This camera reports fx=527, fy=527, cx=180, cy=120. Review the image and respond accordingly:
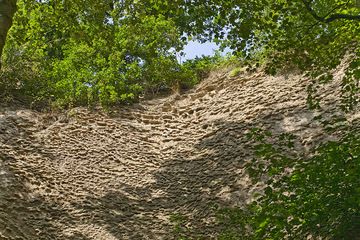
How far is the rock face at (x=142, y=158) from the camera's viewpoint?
360 inches

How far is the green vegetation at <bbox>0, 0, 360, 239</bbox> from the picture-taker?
6.05 metres

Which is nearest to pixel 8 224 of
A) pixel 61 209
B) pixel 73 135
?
pixel 61 209

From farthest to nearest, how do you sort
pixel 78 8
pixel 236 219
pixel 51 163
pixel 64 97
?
pixel 64 97
pixel 51 163
pixel 78 8
pixel 236 219

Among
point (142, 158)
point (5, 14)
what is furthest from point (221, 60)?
point (5, 14)

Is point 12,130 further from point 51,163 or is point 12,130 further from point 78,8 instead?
point 78,8

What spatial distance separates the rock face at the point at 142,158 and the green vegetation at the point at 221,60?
478 mm

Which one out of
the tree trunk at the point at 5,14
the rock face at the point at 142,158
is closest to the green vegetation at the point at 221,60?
the rock face at the point at 142,158

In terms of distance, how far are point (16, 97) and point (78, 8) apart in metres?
4.40

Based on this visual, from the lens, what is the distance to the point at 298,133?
9.73m

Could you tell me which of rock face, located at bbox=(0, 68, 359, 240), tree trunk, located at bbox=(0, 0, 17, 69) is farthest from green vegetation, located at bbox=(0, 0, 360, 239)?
tree trunk, located at bbox=(0, 0, 17, 69)

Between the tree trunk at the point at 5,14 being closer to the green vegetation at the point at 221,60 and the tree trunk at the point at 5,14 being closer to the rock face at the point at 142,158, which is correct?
the green vegetation at the point at 221,60

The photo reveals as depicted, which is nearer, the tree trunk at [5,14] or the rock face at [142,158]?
the tree trunk at [5,14]

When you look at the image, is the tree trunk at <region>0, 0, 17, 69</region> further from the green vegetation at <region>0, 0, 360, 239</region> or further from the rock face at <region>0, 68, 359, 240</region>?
the rock face at <region>0, 68, 359, 240</region>

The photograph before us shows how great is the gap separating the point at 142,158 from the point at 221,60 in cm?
404
